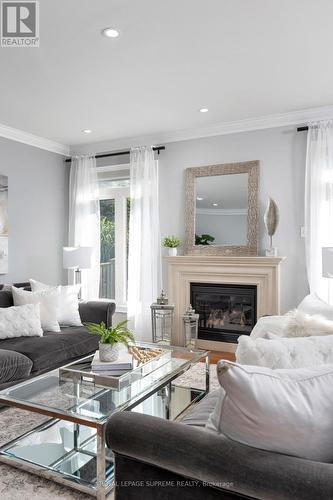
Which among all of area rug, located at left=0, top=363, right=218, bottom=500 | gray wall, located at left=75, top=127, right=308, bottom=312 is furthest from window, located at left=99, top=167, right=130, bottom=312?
area rug, located at left=0, top=363, right=218, bottom=500

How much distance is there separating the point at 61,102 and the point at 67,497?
344cm

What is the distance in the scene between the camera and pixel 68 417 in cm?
185

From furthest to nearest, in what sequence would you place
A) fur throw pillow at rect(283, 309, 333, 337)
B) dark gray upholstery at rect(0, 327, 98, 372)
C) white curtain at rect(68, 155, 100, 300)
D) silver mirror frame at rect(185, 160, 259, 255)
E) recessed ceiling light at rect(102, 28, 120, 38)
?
white curtain at rect(68, 155, 100, 300) < silver mirror frame at rect(185, 160, 259, 255) < dark gray upholstery at rect(0, 327, 98, 372) < recessed ceiling light at rect(102, 28, 120, 38) < fur throw pillow at rect(283, 309, 333, 337)

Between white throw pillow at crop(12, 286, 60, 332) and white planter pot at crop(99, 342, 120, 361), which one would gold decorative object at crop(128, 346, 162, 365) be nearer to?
white planter pot at crop(99, 342, 120, 361)

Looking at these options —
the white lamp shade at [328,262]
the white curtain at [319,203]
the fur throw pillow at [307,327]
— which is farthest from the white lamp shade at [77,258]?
the fur throw pillow at [307,327]

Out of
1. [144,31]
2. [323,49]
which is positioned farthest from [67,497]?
[323,49]

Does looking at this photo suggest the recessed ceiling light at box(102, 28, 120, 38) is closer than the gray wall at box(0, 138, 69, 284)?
Yes

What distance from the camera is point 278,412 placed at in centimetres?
105

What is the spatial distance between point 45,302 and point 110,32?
2454 millimetres

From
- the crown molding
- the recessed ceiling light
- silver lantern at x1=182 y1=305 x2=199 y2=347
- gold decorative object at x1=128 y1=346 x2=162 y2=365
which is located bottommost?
silver lantern at x1=182 y1=305 x2=199 y2=347

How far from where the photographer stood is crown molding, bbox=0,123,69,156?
467 centimetres

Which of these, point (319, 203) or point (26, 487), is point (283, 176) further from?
point (26, 487)

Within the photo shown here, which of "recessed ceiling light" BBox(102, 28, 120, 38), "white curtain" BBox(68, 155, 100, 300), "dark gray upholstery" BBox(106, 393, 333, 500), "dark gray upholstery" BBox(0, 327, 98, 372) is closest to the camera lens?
"dark gray upholstery" BBox(106, 393, 333, 500)

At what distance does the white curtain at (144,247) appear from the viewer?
4.97 meters
